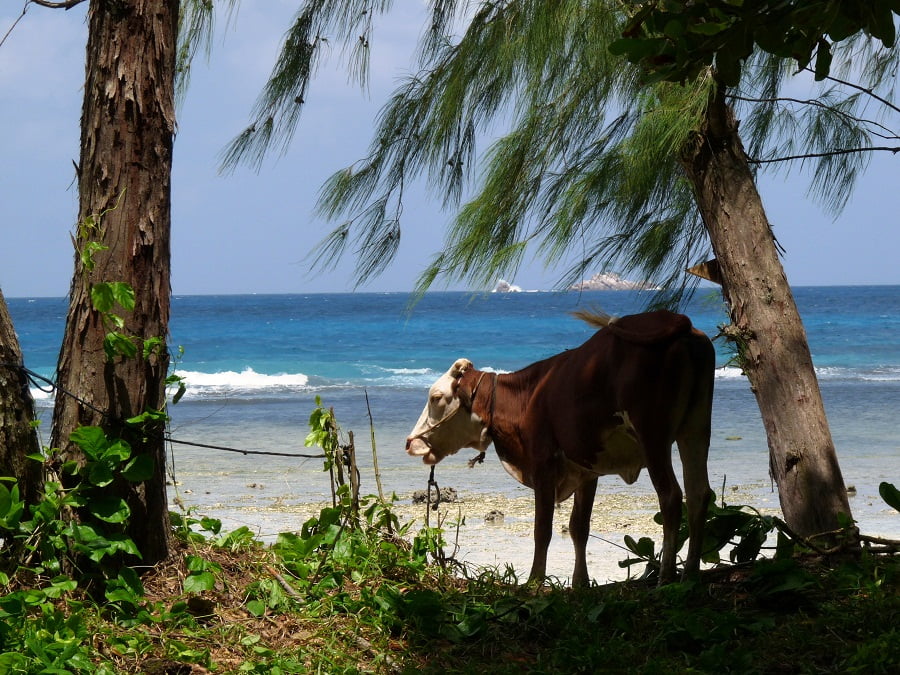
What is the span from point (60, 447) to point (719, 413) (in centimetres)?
1155

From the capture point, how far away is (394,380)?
2123cm

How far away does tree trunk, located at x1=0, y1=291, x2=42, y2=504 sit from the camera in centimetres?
296

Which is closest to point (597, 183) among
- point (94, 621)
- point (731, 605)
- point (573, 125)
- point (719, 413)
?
point (573, 125)

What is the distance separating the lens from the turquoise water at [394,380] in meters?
8.19

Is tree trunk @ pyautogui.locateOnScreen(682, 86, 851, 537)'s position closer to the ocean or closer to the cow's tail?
the ocean

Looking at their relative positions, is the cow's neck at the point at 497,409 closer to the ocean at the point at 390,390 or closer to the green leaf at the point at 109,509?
the ocean at the point at 390,390

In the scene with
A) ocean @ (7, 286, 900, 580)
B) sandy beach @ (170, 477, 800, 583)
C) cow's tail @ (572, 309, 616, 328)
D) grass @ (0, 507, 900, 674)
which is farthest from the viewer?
ocean @ (7, 286, 900, 580)

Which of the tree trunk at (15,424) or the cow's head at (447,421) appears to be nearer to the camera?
the tree trunk at (15,424)

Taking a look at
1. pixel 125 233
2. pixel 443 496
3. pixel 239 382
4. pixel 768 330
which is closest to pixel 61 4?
pixel 125 233

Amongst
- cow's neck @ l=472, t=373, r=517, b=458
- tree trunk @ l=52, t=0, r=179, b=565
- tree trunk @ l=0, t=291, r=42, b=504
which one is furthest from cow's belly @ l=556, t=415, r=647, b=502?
tree trunk @ l=0, t=291, r=42, b=504

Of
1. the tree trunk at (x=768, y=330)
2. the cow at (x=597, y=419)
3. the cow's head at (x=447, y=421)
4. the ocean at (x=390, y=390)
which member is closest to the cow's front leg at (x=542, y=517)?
the cow at (x=597, y=419)

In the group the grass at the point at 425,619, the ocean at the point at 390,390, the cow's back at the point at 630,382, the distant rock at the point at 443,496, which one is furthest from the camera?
the ocean at the point at 390,390

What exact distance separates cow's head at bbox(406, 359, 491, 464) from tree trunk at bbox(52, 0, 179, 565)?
3.78 feet

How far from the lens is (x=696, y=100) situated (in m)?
3.65
